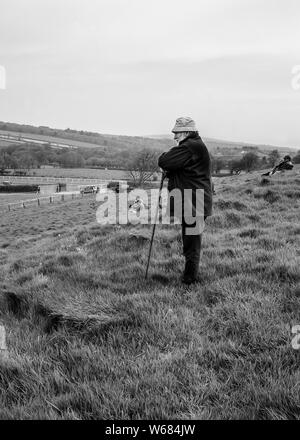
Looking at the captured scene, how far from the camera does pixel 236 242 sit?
867 cm

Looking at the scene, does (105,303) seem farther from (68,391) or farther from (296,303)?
(296,303)

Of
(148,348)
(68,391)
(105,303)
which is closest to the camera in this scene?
(68,391)

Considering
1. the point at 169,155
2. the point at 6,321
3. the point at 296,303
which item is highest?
the point at 169,155

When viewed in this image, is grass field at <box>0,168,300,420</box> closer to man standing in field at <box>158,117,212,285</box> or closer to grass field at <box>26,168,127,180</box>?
man standing in field at <box>158,117,212,285</box>

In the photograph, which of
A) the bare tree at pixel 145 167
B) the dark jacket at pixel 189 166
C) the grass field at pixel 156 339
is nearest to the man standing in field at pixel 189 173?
the dark jacket at pixel 189 166

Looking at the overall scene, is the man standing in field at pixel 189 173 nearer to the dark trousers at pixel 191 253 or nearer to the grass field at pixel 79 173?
the dark trousers at pixel 191 253

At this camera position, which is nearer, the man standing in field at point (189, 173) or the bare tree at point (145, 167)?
the man standing in field at point (189, 173)

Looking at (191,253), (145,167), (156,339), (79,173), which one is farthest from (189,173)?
(79,173)

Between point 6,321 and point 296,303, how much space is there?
3684mm

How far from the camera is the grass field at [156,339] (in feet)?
10.7

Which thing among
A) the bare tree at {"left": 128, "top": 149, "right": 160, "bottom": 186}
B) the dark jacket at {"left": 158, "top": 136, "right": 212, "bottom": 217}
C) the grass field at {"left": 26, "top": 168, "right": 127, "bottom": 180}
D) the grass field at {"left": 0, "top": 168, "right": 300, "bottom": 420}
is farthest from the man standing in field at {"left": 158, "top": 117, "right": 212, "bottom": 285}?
the grass field at {"left": 26, "top": 168, "right": 127, "bottom": 180}

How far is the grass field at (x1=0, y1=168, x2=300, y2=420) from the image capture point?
327 cm

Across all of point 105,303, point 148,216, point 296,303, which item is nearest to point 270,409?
point 296,303

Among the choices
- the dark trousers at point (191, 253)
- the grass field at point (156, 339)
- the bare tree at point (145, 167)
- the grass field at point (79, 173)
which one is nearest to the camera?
the grass field at point (156, 339)
